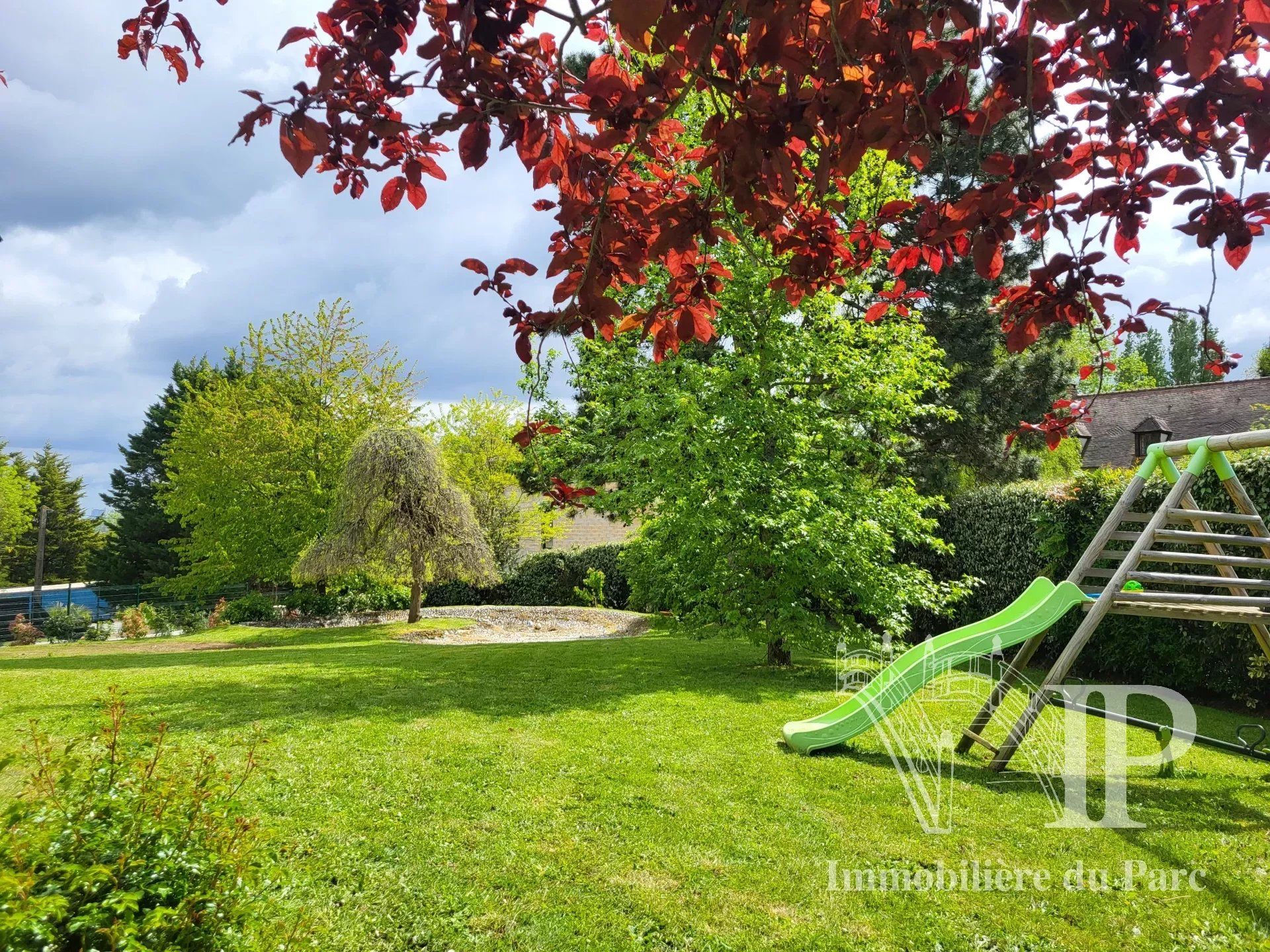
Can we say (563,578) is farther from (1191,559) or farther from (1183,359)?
(1183,359)

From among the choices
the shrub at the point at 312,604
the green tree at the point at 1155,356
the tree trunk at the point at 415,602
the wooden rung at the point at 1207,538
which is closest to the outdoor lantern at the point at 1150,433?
the wooden rung at the point at 1207,538

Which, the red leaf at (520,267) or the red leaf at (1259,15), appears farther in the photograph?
the red leaf at (520,267)

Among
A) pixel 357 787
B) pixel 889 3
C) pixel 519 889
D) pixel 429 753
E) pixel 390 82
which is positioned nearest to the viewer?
pixel 390 82

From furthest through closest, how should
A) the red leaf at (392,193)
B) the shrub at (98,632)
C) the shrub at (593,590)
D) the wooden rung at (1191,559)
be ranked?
the shrub at (593,590), the shrub at (98,632), the wooden rung at (1191,559), the red leaf at (392,193)

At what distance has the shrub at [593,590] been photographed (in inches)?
717

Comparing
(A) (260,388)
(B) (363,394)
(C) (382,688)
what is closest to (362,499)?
(B) (363,394)

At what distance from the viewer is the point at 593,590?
61.4 feet

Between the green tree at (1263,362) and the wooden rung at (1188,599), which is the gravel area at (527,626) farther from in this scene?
the green tree at (1263,362)

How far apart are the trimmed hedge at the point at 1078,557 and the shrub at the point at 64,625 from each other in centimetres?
1804

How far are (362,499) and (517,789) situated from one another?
1132 centimetres

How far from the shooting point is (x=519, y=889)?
9.11 feet

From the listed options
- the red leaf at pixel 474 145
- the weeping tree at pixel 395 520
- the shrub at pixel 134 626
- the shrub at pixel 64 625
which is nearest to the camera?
the red leaf at pixel 474 145

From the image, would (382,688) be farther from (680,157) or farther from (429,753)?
(680,157)

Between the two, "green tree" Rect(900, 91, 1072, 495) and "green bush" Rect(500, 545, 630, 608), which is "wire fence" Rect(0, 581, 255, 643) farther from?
"green tree" Rect(900, 91, 1072, 495)
